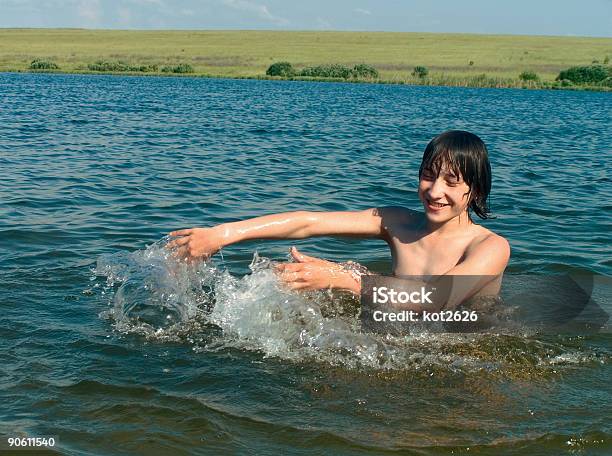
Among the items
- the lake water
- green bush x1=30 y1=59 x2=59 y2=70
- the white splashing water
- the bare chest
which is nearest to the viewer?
the lake water

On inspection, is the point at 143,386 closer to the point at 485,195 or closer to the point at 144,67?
the point at 485,195

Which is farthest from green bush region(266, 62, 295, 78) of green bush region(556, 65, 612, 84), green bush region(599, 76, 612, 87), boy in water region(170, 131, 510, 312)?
boy in water region(170, 131, 510, 312)

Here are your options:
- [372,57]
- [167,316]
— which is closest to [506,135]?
[167,316]

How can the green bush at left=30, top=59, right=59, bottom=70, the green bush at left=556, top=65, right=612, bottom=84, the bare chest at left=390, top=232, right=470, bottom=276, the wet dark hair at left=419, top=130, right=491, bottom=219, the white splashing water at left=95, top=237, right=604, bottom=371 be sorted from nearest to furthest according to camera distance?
the wet dark hair at left=419, top=130, right=491, bottom=219 < the bare chest at left=390, top=232, right=470, bottom=276 < the white splashing water at left=95, top=237, right=604, bottom=371 < the green bush at left=556, top=65, right=612, bottom=84 < the green bush at left=30, top=59, right=59, bottom=70

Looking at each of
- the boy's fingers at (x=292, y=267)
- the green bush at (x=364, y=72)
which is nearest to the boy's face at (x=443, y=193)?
the boy's fingers at (x=292, y=267)

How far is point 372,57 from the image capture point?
99812 millimetres

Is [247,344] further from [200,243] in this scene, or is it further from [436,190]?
[436,190]

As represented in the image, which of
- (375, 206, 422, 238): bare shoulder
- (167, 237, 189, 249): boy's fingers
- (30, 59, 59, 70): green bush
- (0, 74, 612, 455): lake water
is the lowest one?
(0, 74, 612, 455): lake water

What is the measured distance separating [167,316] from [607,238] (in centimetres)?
667

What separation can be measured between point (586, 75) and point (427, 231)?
72.1 m

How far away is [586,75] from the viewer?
72250 millimetres

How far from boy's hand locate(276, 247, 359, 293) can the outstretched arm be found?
31 cm

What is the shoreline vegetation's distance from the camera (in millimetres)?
73312

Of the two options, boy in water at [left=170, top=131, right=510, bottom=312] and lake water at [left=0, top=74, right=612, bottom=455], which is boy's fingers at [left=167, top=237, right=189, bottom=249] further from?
lake water at [left=0, top=74, right=612, bottom=455]
